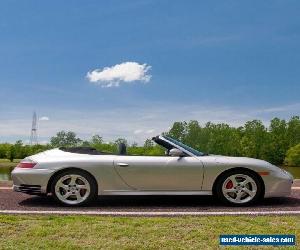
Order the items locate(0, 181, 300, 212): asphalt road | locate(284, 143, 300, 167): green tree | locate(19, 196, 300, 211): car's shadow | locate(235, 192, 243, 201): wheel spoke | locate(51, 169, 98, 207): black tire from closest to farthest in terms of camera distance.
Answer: locate(0, 181, 300, 212): asphalt road
locate(19, 196, 300, 211): car's shadow
locate(51, 169, 98, 207): black tire
locate(235, 192, 243, 201): wheel spoke
locate(284, 143, 300, 167): green tree

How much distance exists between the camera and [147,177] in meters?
6.98

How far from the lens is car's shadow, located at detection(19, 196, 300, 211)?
22.4 ft

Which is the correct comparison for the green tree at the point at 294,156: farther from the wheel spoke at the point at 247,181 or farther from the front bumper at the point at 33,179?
the front bumper at the point at 33,179

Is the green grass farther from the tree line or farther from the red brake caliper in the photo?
the tree line

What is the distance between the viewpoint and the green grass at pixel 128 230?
4.48 metres

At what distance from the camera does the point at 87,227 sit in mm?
5039

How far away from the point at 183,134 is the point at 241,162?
8636 cm

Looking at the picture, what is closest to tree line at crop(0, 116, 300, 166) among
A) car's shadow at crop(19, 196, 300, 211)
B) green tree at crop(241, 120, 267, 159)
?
green tree at crop(241, 120, 267, 159)

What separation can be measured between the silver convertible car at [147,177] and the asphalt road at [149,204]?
19cm

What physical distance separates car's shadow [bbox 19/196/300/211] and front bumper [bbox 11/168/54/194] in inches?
9.4

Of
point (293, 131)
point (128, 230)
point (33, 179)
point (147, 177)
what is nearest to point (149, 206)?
point (147, 177)

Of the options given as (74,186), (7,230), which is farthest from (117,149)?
(7,230)

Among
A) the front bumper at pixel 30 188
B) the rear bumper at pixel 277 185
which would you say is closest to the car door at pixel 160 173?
the rear bumper at pixel 277 185

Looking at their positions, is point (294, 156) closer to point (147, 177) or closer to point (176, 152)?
point (176, 152)
